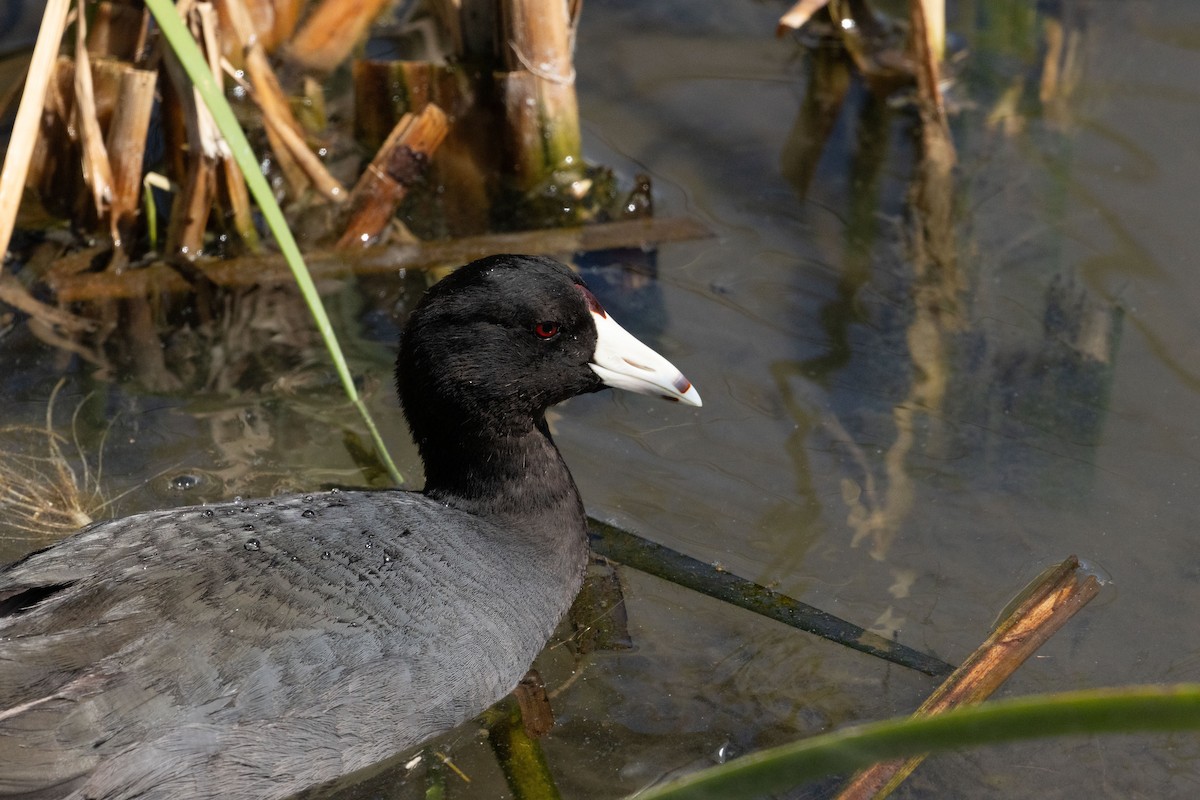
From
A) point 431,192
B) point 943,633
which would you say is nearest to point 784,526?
point 943,633

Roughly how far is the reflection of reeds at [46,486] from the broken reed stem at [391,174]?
1233 mm

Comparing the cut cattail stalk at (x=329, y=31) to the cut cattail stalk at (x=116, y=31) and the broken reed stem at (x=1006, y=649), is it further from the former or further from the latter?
the broken reed stem at (x=1006, y=649)

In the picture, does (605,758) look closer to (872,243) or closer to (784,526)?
(784,526)

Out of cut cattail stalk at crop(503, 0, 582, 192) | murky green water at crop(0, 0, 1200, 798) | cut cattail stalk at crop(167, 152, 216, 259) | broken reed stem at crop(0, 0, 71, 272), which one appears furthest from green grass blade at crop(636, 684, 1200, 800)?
cut cattail stalk at crop(503, 0, 582, 192)

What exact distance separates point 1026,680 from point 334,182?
2920 millimetres

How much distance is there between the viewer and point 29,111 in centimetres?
354

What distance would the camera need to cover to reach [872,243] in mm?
4590

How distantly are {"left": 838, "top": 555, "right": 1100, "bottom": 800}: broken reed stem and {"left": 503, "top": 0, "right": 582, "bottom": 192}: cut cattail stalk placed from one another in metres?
2.55

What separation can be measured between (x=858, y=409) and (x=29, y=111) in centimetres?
247

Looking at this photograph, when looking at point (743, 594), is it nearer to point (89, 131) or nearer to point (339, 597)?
point (339, 597)

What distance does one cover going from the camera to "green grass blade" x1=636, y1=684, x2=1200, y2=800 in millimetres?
1136

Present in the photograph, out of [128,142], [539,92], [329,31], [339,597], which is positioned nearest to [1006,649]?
[339,597]

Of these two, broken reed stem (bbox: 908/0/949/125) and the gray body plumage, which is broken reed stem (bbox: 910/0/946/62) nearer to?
broken reed stem (bbox: 908/0/949/125)

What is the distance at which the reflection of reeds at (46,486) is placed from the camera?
3.46 metres
